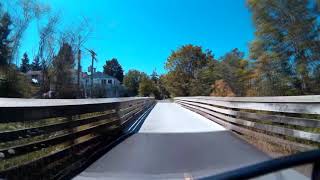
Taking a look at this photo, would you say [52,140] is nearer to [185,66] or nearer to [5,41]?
[5,41]

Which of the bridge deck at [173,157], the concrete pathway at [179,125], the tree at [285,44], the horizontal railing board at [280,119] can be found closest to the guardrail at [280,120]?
the horizontal railing board at [280,119]

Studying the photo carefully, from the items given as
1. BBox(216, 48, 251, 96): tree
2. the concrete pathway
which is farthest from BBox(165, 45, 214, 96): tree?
the concrete pathway

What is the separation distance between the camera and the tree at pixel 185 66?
92375 millimetres

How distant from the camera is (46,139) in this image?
7.61 meters

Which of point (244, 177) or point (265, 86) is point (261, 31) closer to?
point (265, 86)

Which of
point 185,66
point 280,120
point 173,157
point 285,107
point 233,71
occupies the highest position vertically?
point 185,66

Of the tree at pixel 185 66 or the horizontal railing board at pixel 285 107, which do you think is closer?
the horizontal railing board at pixel 285 107

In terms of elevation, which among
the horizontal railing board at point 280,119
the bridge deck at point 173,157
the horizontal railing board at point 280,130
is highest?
the horizontal railing board at point 280,119

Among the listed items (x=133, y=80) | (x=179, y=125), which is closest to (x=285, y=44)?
(x=179, y=125)

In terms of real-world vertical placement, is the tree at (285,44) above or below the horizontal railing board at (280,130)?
above

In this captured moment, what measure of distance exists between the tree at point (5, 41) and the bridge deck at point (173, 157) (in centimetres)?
4176

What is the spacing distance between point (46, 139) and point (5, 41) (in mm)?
48902

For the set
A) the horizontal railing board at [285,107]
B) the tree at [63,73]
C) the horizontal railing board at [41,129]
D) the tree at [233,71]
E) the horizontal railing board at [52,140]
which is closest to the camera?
the horizontal railing board at [41,129]

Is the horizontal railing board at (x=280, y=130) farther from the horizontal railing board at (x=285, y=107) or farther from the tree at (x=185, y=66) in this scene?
the tree at (x=185, y=66)
